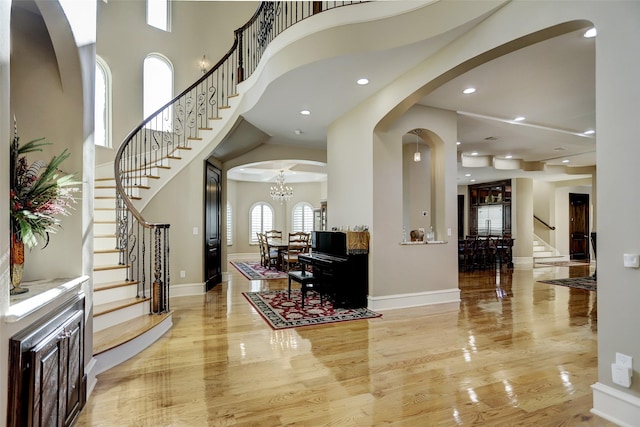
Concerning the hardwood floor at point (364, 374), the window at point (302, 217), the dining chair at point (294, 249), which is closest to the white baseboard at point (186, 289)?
the hardwood floor at point (364, 374)

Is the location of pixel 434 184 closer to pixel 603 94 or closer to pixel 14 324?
pixel 603 94

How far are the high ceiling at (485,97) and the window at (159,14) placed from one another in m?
3.73

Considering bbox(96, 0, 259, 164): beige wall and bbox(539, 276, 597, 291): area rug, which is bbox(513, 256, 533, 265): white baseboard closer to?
bbox(539, 276, 597, 291): area rug

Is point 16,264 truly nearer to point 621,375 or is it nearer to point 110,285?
point 110,285

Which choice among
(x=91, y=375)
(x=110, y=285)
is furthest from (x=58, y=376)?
(x=110, y=285)

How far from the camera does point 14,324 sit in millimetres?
1496

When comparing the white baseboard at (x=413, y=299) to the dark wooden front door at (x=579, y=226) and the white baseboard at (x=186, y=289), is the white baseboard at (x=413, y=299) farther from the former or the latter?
the dark wooden front door at (x=579, y=226)

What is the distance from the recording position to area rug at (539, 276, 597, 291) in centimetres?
686

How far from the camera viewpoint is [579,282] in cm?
736

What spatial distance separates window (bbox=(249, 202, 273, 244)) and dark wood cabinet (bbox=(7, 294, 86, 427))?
413 inches

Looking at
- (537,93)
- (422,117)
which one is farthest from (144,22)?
(537,93)

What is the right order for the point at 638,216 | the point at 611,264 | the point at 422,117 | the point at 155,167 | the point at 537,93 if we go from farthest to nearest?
the point at 155,167
the point at 422,117
the point at 537,93
the point at 611,264
the point at 638,216

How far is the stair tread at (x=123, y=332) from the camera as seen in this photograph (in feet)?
9.70

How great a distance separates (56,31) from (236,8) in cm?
735
